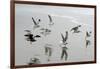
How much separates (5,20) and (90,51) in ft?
3.52

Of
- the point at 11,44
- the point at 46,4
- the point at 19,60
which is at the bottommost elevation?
the point at 19,60

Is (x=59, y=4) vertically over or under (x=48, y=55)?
over

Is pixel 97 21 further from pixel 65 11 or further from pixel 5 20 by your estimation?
pixel 5 20

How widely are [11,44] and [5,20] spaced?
0.26 meters

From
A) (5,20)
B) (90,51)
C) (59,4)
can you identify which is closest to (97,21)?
(90,51)

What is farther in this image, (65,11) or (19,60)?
(65,11)

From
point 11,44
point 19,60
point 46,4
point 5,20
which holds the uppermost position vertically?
point 46,4

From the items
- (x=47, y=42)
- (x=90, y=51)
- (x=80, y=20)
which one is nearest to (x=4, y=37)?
(x=47, y=42)

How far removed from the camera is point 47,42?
196 cm

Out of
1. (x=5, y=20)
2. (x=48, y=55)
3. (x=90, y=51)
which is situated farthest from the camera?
(x=90, y=51)

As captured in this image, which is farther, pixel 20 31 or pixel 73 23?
pixel 73 23

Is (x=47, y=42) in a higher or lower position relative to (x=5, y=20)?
lower

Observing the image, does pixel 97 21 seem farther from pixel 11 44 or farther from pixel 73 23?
pixel 11 44

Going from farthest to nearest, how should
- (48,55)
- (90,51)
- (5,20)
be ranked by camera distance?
(90,51) → (48,55) → (5,20)
